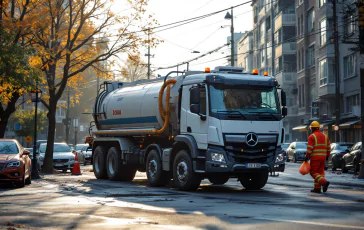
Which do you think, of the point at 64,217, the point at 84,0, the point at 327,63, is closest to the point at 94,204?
the point at 64,217

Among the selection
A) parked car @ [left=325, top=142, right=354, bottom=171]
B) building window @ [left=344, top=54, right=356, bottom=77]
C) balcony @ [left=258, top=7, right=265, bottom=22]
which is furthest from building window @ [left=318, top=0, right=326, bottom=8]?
balcony @ [left=258, top=7, right=265, bottom=22]

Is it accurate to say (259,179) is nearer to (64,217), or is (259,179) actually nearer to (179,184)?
(179,184)

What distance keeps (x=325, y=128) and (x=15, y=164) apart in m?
41.3

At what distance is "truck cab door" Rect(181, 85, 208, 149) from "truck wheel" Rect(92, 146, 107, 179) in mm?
7088

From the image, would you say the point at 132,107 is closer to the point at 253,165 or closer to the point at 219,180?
the point at 219,180

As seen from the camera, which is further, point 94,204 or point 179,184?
point 179,184

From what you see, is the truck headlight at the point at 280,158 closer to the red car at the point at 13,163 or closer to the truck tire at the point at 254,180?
the truck tire at the point at 254,180

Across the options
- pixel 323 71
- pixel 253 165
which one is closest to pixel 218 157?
pixel 253 165

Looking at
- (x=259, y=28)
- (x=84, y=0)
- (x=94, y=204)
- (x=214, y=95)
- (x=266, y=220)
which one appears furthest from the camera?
(x=259, y=28)

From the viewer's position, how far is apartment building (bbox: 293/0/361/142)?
167 ft

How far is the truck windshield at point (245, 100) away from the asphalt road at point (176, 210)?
2.11m

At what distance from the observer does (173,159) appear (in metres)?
19.5

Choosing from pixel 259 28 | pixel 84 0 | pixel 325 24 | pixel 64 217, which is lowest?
pixel 64 217

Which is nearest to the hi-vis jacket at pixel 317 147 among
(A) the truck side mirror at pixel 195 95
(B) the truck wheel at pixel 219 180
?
(B) the truck wheel at pixel 219 180
